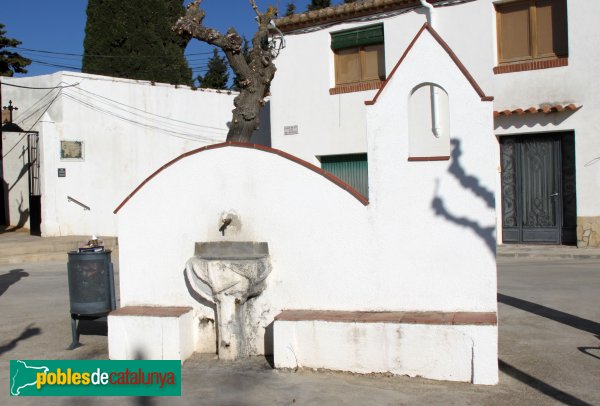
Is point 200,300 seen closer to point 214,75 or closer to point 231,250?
point 231,250

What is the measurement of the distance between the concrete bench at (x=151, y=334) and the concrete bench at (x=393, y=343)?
1052 millimetres

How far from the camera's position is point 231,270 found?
6.23m

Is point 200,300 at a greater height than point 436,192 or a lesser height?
lesser

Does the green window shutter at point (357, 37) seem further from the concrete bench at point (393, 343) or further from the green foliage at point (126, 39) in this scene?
the concrete bench at point (393, 343)

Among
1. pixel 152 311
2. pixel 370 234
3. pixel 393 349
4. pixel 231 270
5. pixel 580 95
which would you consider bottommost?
pixel 393 349

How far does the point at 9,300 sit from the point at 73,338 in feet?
12.1

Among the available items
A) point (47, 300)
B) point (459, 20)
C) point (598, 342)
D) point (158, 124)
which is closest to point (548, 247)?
point (459, 20)

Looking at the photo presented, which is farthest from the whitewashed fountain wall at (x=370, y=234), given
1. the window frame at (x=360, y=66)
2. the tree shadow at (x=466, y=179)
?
the window frame at (x=360, y=66)

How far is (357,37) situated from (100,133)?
27.1 ft

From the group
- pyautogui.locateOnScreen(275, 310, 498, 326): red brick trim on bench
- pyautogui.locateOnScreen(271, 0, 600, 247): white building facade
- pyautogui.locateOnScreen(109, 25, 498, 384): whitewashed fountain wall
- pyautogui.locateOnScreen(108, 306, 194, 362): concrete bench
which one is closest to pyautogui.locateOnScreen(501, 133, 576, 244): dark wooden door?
pyautogui.locateOnScreen(271, 0, 600, 247): white building facade

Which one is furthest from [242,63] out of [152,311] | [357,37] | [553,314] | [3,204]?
[3,204]

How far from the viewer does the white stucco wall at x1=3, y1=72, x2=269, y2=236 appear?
18203 mm

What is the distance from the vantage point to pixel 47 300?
10359 millimetres

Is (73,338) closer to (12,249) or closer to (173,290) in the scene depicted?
(173,290)
